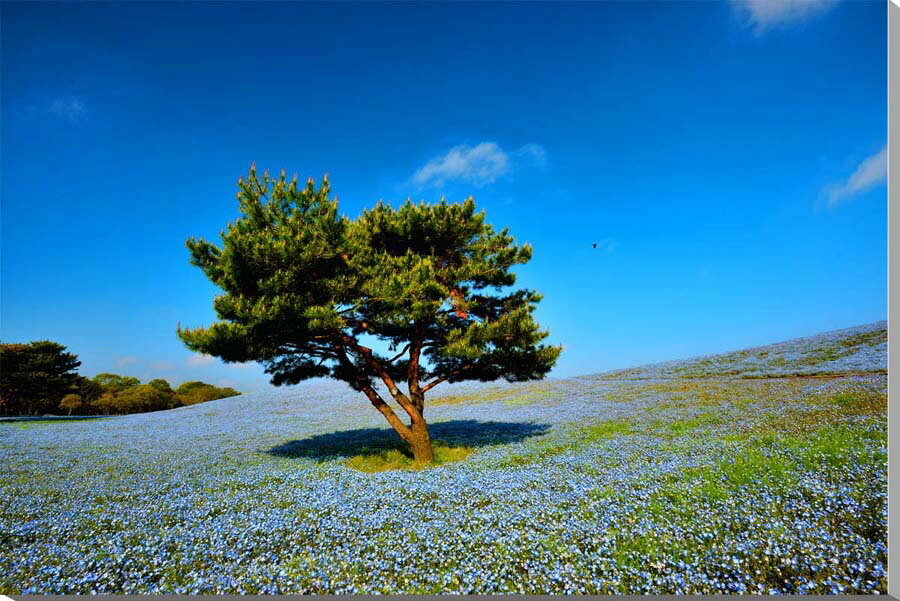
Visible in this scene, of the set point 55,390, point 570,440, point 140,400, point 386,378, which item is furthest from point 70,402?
point 570,440

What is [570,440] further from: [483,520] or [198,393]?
[198,393]

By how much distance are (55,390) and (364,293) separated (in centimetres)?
4898

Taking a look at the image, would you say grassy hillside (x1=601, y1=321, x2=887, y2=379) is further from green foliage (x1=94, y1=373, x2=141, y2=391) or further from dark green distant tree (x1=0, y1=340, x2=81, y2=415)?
green foliage (x1=94, y1=373, x2=141, y2=391)

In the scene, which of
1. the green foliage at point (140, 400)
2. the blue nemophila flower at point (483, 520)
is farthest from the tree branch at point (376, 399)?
the green foliage at point (140, 400)

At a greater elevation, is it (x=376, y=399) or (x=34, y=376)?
(x=34, y=376)

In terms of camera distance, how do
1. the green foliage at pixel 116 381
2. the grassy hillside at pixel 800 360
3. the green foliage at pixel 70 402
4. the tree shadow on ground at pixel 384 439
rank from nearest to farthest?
1. the tree shadow on ground at pixel 384 439
2. the grassy hillside at pixel 800 360
3. the green foliage at pixel 70 402
4. the green foliage at pixel 116 381

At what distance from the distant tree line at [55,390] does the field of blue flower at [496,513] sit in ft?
97.2

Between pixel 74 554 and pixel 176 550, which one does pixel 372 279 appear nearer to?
pixel 176 550

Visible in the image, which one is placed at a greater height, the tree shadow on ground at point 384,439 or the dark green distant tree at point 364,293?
the dark green distant tree at point 364,293

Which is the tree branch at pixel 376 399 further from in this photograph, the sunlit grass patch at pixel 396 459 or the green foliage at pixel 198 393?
the green foliage at pixel 198 393

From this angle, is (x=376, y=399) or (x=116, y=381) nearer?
(x=376, y=399)

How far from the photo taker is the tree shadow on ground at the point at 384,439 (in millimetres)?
15641

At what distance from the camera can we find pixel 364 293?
11.6 metres

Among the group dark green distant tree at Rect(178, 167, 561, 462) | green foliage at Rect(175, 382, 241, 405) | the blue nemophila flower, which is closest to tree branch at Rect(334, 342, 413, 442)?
dark green distant tree at Rect(178, 167, 561, 462)
